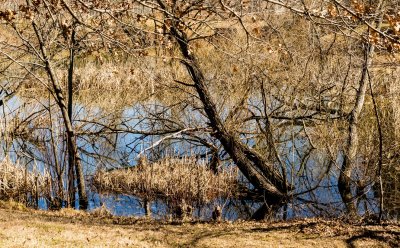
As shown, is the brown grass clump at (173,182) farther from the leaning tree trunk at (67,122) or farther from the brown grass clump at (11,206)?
the brown grass clump at (11,206)

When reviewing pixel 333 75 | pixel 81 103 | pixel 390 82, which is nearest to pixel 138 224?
pixel 333 75

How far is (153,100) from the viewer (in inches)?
571

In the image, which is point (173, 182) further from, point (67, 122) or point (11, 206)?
point (11, 206)

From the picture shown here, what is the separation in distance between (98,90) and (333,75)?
847 cm

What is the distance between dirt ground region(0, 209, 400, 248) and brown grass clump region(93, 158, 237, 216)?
3.32m

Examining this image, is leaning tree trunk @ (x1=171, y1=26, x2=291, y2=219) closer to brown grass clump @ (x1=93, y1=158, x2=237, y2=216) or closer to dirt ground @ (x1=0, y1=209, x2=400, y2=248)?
brown grass clump @ (x1=93, y1=158, x2=237, y2=216)

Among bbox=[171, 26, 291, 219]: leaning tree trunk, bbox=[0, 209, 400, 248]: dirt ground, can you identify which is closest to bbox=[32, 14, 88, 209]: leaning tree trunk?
bbox=[171, 26, 291, 219]: leaning tree trunk

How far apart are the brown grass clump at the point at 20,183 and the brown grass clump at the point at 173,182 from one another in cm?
A: 203

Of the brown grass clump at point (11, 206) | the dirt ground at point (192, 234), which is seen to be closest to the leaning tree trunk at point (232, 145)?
the dirt ground at point (192, 234)

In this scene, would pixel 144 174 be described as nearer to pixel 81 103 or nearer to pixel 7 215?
pixel 7 215

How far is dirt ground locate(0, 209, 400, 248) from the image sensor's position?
16.8 ft

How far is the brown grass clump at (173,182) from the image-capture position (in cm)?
966

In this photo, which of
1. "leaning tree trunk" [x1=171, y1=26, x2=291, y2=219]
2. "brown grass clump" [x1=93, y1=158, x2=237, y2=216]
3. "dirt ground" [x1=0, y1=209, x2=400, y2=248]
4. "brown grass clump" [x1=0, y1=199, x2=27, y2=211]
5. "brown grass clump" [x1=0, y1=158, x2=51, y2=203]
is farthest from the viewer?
"brown grass clump" [x1=93, y1=158, x2=237, y2=216]

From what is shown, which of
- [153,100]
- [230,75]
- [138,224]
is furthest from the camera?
[153,100]
